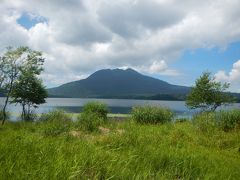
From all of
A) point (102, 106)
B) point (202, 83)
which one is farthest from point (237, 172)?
point (202, 83)

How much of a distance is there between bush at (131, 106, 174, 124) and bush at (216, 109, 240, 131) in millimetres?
5462

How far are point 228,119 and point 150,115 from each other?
6455mm

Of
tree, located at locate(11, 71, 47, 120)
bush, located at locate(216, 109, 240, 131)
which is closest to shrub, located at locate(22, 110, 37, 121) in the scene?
tree, located at locate(11, 71, 47, 120)

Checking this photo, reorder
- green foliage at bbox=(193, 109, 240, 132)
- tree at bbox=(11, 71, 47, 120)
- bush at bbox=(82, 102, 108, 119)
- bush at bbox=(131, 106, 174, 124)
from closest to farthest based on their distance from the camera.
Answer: green foliage at bbox=(193, 109, 240, 132) → bush at bbox=(131, 106, 174, 124) → bush at bbox=(82, 102, 108, 119) → tree at bbox=(11, 71, 47, 120)

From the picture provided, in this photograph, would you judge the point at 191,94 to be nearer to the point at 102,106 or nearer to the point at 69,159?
the point at 102,106

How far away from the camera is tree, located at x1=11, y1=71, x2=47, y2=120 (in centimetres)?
3634

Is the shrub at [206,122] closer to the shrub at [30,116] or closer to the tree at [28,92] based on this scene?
the shrub at [30,116]

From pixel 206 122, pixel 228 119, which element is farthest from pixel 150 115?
pixel 228 119

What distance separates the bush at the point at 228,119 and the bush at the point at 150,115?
546 cm

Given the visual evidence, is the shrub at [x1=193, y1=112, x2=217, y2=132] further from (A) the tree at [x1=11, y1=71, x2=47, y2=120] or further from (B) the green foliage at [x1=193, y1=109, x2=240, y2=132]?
(A) the tree at [x1=11, y1=71, x2=47, y2=120]

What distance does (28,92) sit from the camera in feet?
126

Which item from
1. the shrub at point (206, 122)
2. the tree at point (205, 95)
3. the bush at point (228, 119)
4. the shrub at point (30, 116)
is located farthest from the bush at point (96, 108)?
the tree at point (205, 95)

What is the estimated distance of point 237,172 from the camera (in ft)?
28.9

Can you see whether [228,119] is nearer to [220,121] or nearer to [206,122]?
[220,121]
